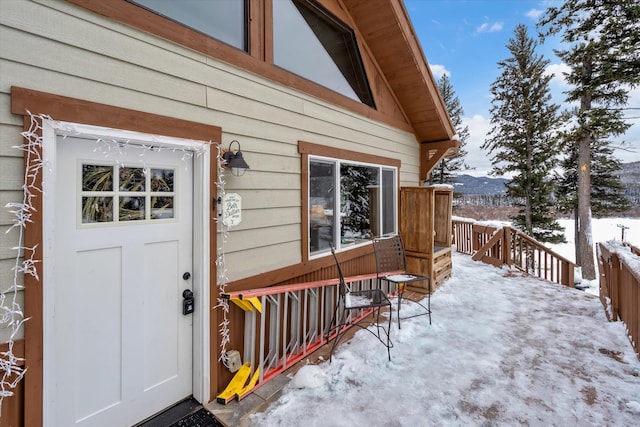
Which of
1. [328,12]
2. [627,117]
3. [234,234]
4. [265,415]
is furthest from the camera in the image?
[627,117]

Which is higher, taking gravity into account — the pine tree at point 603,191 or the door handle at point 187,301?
the pine tree at point 603,191

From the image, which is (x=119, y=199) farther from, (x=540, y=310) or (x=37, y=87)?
(x=540, y=310)

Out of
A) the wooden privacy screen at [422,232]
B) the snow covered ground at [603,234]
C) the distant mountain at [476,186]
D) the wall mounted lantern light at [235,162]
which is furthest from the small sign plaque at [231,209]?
the snow covered ground at [603,234]

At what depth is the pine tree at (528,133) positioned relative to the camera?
12.8 m

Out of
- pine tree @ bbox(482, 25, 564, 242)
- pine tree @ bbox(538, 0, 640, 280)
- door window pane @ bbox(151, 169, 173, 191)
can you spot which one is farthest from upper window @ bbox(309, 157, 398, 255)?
pine tree @ bbox(482, 25, 564, 242)

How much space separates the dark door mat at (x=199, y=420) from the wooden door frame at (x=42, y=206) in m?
0.12

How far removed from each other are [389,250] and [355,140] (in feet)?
5.31

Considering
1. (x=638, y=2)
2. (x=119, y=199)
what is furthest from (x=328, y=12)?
(x=638, y=2)

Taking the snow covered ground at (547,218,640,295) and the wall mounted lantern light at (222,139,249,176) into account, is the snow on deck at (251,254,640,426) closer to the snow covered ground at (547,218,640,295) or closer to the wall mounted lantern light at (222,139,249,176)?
the wall mounted lantern light at (222,139,249,176)

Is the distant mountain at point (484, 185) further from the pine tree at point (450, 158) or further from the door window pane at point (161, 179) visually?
the door window pane at point (161, 179)

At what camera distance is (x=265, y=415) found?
7.25 ft

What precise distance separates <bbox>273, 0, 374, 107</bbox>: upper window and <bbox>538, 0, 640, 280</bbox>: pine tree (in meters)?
8.95

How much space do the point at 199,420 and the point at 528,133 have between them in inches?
616

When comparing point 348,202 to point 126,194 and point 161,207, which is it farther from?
point 126,194
